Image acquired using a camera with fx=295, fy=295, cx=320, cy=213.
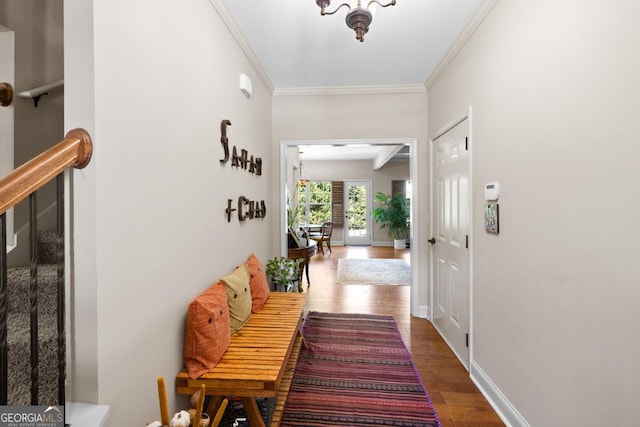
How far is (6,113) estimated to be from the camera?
1.68 m

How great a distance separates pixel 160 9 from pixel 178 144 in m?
0.62

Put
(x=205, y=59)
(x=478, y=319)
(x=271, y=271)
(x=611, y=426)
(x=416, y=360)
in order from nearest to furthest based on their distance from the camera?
(x=611, y=426) → (x=205, y=59) → (x=478, y=319) → (x=416, y=360) → (x=271, y=271)

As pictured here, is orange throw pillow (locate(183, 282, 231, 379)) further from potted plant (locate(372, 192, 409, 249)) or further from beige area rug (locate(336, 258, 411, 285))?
potted plant (locate(372, 192, 409, 249))

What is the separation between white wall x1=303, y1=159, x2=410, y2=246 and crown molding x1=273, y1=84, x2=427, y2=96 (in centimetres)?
584

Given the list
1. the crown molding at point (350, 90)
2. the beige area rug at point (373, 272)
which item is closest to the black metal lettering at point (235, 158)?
the crown molding at point (350, 90)

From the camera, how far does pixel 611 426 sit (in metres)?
1.13

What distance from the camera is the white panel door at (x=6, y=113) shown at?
65.7 inches

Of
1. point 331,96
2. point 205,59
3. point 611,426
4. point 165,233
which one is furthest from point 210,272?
point 331,96

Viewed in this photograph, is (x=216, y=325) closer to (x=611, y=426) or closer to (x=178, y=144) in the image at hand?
(x=178, y=144)

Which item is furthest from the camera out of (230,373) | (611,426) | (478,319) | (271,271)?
(271,271)

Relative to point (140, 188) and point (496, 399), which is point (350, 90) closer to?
point (140, 188)

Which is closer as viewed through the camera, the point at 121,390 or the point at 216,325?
the point at 121,390

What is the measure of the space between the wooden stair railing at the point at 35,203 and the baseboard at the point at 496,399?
7.18 feet

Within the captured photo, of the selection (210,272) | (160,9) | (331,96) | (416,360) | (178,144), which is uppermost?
(331,96)
